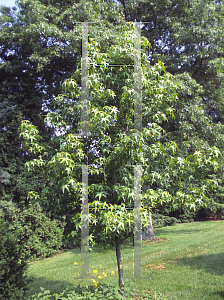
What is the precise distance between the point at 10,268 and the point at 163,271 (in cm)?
463

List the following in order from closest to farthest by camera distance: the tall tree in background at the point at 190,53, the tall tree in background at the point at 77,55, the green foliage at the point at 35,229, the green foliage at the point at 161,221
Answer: the green foliage at the point at 35,229 < the tall tree in background at the point at 77,55 < the tall tree in background at the point at 190,53 < the green foliage at the point at 161,221

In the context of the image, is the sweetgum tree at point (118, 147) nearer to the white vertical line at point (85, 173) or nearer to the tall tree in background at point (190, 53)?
the white vertical line at point (85, 173)

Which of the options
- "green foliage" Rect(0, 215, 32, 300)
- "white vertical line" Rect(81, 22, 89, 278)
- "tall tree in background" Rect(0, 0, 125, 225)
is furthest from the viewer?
"tall tree in background" Rect(0, 0, 125, 225)

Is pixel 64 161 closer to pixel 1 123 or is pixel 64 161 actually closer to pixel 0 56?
pixel 1 123

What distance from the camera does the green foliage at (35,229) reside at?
9211 mm

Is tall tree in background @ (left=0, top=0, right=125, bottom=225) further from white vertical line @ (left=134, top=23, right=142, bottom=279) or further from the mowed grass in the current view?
white vertical line @ (left=134, top=23, right=142, bottom=279)

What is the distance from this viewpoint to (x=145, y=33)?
1216 centimetres

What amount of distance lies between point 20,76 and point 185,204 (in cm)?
1079

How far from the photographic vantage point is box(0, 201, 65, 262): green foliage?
921cm

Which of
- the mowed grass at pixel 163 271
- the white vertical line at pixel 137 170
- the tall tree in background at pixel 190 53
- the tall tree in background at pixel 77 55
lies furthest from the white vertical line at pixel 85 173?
the tall tree in background at pixel 190 53

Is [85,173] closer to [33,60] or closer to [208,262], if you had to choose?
[208,262]

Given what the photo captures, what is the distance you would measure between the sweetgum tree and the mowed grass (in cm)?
139

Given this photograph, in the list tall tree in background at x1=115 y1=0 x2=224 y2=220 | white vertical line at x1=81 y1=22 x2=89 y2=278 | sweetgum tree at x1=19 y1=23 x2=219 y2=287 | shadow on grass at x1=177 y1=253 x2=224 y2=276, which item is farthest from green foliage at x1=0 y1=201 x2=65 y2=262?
tall tree in background at x1=115 y1=0 x2=224 y2=220

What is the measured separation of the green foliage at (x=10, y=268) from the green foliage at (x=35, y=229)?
6.37m
